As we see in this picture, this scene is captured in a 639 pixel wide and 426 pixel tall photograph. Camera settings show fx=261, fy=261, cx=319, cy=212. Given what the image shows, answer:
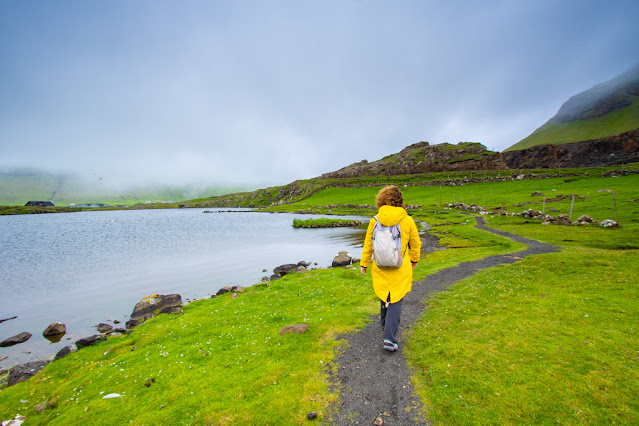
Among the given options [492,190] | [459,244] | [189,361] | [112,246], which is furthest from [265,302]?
[492,190]

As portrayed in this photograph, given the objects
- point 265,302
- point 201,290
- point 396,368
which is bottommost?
point 201,290

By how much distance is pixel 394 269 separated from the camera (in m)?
9.23

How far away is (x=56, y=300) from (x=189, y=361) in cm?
2360

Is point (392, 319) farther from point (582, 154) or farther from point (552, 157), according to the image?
point (552, 157)

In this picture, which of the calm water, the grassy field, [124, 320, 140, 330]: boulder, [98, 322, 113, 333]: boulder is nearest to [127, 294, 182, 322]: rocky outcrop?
[124, 320, 140, 330]: boulder

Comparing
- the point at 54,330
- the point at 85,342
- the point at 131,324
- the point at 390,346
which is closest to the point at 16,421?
the point at 85,342

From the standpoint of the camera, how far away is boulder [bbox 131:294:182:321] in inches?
790

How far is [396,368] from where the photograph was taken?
8.59 metres

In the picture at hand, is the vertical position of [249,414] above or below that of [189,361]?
above

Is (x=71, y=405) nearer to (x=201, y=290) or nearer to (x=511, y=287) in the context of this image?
(x=201, y=290)

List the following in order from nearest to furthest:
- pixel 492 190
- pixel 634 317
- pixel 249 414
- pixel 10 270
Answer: pixel 249 414 < pixel 634 317 < pixel 10 270 < pixel 492 190

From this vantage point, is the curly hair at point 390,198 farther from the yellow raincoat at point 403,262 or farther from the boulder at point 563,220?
the boulder at point 563,220

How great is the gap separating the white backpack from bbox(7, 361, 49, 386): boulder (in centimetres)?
1779

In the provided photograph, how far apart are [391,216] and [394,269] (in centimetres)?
189
